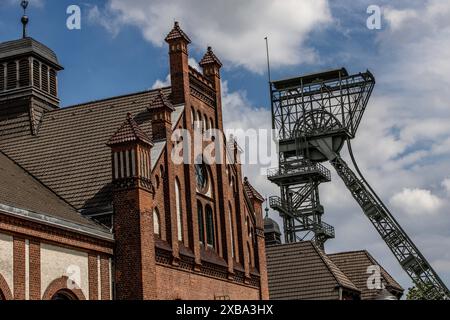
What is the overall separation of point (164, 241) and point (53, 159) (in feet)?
20.3

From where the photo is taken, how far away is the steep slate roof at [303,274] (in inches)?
1670

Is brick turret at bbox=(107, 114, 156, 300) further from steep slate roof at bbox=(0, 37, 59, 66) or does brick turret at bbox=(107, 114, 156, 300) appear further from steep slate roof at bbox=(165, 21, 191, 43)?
steep slate roof at bbox=(0, 37, 59, 66)

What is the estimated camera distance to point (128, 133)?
26391mm

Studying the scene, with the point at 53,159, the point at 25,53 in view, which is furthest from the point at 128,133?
the point at 25,53

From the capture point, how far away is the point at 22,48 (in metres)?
34.6

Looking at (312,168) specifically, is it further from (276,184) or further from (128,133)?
(128,133)

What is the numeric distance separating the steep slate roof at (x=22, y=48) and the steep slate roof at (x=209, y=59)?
677 cm

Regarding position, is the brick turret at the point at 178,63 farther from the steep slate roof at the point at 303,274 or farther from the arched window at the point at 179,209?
the steep slate roof at the point at 303,274

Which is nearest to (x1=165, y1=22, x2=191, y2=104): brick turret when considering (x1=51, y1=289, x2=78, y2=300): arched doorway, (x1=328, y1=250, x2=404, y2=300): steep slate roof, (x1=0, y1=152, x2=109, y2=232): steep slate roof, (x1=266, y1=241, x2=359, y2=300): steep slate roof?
(x1=0, y1=152, x2=109, y2=232): steep slate roof

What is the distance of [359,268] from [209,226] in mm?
19615

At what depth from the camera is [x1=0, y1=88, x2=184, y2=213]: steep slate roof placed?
2786cm

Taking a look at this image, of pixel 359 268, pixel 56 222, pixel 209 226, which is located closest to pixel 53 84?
pixel 209 226

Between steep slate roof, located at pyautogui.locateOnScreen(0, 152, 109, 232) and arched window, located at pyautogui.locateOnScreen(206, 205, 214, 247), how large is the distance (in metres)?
6.33

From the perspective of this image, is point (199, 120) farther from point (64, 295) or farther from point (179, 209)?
point (64, 295)
